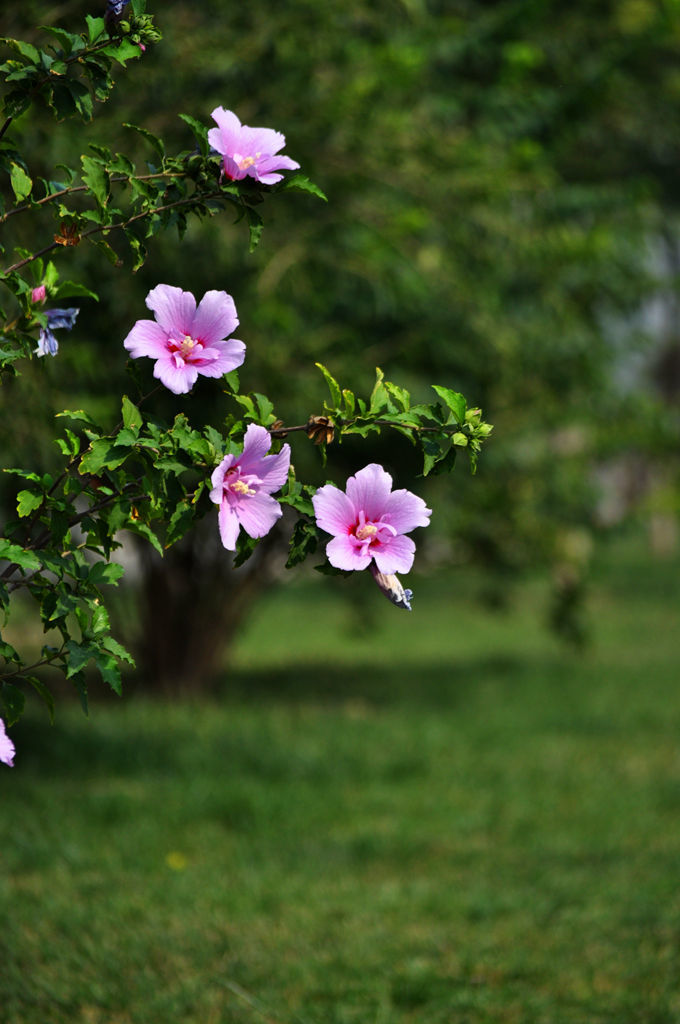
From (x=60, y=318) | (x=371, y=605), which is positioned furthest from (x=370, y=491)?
(x=371, y=605)

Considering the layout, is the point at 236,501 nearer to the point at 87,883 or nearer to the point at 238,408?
the point at 87,883

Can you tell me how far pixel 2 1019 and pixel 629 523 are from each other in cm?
606

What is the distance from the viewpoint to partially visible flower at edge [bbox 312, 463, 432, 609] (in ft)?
6.44

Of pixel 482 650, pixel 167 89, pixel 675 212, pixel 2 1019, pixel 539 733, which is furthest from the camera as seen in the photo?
pixel 675 212

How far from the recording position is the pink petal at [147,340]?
75.9 inches

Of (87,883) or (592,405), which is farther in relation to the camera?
(592,405)

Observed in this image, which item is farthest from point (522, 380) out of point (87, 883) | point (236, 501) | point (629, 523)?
point (236, 501)

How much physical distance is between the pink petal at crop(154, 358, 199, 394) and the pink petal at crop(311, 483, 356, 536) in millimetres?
267

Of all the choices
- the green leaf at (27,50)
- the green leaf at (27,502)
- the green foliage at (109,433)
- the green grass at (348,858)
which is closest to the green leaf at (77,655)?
the green foliage at (109,433)

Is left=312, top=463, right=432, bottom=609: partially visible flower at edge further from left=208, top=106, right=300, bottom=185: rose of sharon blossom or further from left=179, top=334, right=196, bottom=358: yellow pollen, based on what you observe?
left=208, top=106, right=300, bottom=185: rose of sharon blossom

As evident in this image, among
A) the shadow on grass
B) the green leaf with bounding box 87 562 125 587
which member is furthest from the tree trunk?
the green leaf with bounding box 87 562 125 587

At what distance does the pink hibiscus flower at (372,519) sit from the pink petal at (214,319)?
306 millimetres

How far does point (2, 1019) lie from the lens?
313 centimetres

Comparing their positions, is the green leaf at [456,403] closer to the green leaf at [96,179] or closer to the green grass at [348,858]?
the green leaf at [96,179]
